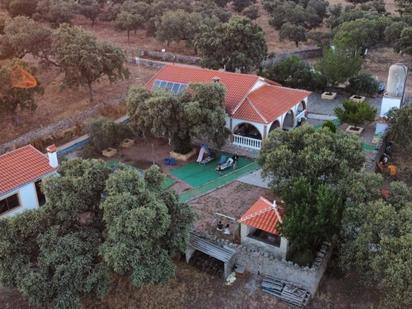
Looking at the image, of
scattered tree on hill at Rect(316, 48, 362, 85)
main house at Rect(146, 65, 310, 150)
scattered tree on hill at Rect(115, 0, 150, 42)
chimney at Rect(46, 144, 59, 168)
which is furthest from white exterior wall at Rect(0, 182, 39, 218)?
scattered tree on hill at Rect(115, 0, 150, 42)

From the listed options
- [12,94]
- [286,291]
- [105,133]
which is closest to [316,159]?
[286,291]

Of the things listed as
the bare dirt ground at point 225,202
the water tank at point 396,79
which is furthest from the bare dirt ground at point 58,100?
the water tank at point 396,79

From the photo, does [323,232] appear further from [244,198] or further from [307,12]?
[307,12]

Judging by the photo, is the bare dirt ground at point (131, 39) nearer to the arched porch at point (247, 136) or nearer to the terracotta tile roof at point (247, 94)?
the terracotta tile roof at point (247, 94)

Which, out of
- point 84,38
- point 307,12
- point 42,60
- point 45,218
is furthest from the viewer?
point 307,12

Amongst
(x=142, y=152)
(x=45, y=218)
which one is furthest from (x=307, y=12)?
(x=45, y=218)

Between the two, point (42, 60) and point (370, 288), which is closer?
point (370, 288)

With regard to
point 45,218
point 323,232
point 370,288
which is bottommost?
point 370,288
